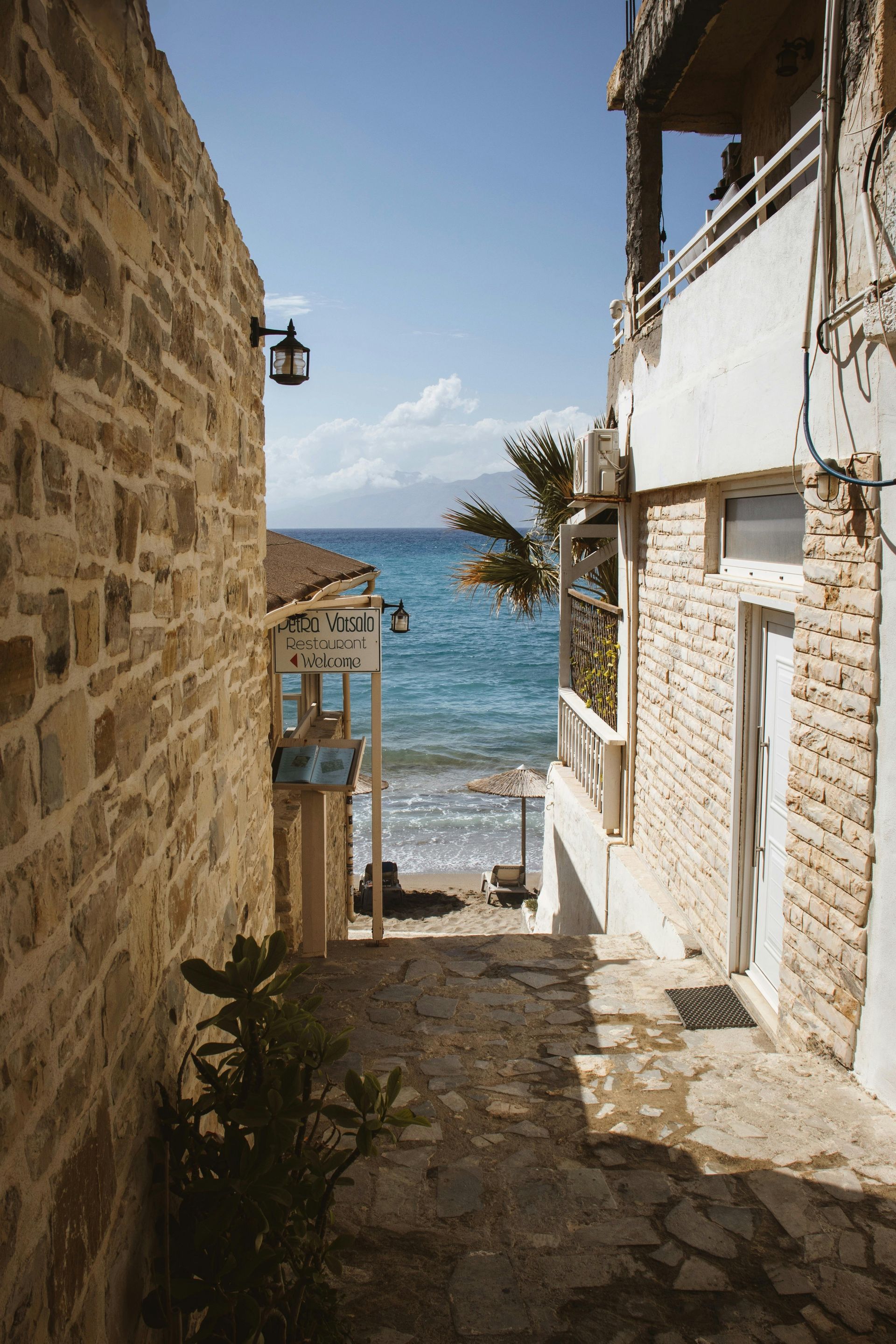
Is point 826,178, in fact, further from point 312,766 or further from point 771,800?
point 312,766

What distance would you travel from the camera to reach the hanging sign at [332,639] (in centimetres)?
542

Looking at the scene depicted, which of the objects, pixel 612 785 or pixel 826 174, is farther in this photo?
pixel 612 785

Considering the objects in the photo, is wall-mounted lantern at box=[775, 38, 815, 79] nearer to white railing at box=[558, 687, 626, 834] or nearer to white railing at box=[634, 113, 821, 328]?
white railing at box=[634, 113, 821, 328]

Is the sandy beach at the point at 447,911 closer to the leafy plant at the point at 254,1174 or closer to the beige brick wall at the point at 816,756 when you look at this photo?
the beige brick wall at the point at 816,756

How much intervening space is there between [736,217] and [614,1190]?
8009mm

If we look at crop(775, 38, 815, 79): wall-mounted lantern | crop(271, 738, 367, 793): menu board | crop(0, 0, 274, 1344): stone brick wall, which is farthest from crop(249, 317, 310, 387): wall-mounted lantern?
crop(775, 38, 815, 79): wall-mounted lantern

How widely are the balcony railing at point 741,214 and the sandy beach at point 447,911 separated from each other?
7.82 m

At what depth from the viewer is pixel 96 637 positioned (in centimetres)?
202

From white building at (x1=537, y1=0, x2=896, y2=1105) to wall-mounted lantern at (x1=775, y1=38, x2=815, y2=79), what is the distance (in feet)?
0.07

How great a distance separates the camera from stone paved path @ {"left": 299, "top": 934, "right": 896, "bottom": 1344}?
2684mm

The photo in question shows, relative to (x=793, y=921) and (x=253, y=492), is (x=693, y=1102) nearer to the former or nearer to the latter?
(x=793, y=921)

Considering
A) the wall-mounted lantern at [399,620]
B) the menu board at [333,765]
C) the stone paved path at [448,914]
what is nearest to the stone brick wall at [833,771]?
the menu board at [333,765]

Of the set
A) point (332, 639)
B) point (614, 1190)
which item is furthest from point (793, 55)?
Result: point (614, 1190)

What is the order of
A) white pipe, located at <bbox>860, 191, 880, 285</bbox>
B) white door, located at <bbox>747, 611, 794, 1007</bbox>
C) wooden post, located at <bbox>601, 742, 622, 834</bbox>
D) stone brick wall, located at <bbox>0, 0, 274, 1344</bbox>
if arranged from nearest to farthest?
1. stone brick wall, located at <bbox>0, 0, 274, 1344</bbox>
2. white pipe, located at <bbox>860, 191, 880, 285</bbox>
3. white door, located at <bbox>747, 611, 794, 1007</bbox>
4. wooden post, located at <bbox>601, 742, 622, 834</bbox>
